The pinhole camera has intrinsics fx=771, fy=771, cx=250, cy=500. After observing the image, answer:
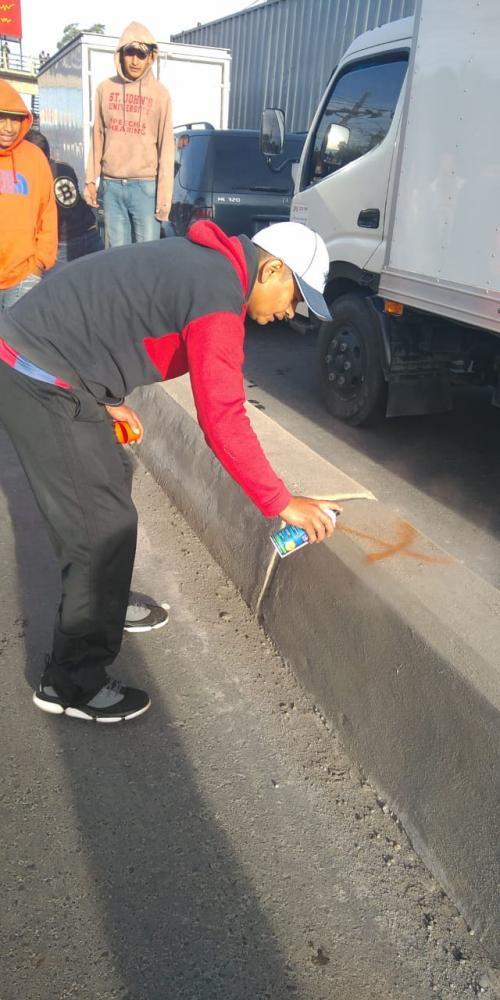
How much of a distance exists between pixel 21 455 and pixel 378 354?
3355 mm

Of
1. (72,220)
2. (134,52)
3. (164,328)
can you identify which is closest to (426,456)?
(164,328)

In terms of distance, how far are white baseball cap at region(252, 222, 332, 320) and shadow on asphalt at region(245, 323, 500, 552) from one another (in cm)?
249

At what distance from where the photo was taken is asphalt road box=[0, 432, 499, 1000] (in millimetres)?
1827

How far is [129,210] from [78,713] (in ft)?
15.9

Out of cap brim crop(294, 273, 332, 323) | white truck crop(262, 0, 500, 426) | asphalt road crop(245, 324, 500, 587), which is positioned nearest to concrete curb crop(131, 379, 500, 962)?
cap brim crop(294, 273, 332, 323)

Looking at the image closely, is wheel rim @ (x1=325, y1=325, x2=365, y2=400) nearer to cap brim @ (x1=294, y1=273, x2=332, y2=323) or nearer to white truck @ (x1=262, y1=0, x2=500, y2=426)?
white truck @ (x1=262, y1=0, x2=500, y2=426)

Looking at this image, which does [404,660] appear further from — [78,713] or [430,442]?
[430,442]

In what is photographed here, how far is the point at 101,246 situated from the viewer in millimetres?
8664

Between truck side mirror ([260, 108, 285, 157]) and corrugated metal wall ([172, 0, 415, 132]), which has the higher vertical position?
corrugated metal wall ([172, 0, 415, 132])

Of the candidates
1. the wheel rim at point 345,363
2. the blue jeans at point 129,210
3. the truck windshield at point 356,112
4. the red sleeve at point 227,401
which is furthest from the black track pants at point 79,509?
the blue jeans at point 129,210

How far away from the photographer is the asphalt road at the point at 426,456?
428cm

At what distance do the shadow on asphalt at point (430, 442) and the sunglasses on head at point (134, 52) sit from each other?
270 cm

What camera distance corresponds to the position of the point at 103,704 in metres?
2.64

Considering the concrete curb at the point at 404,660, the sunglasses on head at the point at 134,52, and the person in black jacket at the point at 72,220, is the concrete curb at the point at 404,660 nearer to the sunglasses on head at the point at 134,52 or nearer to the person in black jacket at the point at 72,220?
the sunglasses on head at the point at 134,52
